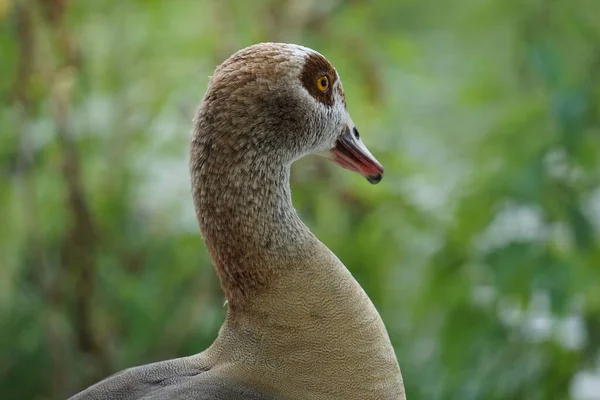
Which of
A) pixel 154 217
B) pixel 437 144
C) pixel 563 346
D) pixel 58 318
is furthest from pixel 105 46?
pixel 563 346

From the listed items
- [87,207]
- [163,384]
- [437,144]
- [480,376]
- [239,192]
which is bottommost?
[163,384]

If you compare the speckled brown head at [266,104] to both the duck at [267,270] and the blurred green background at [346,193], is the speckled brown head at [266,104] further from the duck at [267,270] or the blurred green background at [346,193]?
the blurred green background at [346,193]

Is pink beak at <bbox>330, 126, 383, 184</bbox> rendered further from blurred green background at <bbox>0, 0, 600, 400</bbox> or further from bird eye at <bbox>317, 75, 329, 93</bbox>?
blurred green background at <bbox>0, 0, 600, 400</bbox>

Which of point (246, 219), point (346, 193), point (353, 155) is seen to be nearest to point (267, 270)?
point (246, 219)

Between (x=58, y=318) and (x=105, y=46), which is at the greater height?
(x=105, y=46)

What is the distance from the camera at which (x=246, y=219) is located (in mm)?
856

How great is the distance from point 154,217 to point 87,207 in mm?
234

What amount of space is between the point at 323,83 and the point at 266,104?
0.24 feet

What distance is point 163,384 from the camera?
866 millimetres

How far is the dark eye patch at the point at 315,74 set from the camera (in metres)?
0.87

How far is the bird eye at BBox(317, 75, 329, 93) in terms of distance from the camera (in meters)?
0.89

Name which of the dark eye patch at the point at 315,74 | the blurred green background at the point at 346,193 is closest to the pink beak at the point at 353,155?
the dark eye patch at the point at 315,74

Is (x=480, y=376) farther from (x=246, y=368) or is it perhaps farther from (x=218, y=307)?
(x=246, y=368)

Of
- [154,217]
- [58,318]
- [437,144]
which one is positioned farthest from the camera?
[437,144]
